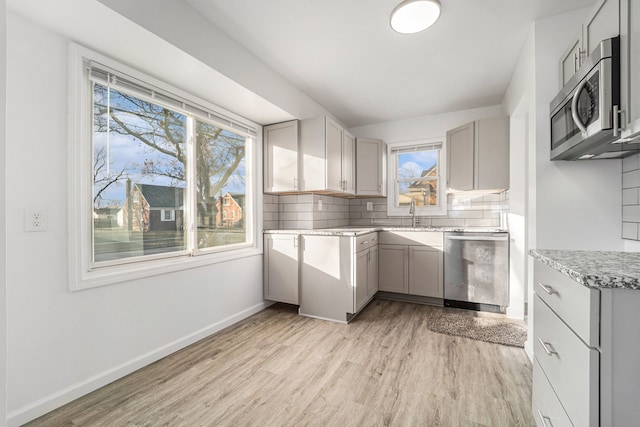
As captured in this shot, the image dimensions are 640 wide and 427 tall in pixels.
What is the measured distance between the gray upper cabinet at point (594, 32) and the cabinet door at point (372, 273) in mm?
2299

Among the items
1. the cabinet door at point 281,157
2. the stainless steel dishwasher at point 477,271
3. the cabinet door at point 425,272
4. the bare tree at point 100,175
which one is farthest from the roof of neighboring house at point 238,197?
the stainless steel dishwasher at point 477,271

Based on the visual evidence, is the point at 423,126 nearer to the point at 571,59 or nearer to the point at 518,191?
the point at 518,191

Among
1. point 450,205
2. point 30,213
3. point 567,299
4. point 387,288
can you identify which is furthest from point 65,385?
point 450,205

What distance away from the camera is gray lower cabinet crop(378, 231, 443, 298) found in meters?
3.45

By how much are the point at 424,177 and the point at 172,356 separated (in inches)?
141

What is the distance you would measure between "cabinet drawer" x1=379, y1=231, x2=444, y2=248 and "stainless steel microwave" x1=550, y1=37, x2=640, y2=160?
5.81ft

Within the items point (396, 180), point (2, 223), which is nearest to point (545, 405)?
point (2, 223)

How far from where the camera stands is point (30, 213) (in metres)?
1.60

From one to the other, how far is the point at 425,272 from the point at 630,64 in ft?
8.77

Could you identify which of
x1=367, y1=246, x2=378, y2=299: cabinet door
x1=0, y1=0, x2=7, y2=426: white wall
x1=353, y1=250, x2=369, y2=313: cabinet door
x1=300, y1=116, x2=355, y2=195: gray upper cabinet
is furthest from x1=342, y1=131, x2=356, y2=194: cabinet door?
x1=0, y1=0, x2=7, y2=426: white wall

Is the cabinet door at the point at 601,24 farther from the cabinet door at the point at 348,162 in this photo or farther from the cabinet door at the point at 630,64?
the cabinet door at the point at 348,162

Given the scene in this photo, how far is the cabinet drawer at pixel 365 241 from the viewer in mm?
3028

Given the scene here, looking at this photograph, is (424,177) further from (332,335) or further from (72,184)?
(72,184)

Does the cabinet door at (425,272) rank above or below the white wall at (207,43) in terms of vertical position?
below
